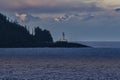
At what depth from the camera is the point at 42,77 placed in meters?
94.4

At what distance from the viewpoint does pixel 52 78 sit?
9231 centimetres

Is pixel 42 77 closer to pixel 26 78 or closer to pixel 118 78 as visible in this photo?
pixel 26 78

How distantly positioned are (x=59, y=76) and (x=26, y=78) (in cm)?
848

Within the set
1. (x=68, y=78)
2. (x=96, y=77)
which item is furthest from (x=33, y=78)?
(x=96, y=77)

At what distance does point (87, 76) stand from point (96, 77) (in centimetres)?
309

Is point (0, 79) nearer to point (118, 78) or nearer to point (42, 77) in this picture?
point (42, 77)

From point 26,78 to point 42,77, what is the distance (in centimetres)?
424

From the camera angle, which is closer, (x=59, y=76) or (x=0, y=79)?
(x=0, y=79)

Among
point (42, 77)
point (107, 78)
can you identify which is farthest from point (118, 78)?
point (42, 77)

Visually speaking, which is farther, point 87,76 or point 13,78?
point 87,76

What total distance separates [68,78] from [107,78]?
7.95m

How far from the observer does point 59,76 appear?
9681cm

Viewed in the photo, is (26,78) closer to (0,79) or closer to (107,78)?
(0,79)

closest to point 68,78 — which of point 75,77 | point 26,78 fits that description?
point 75,77
